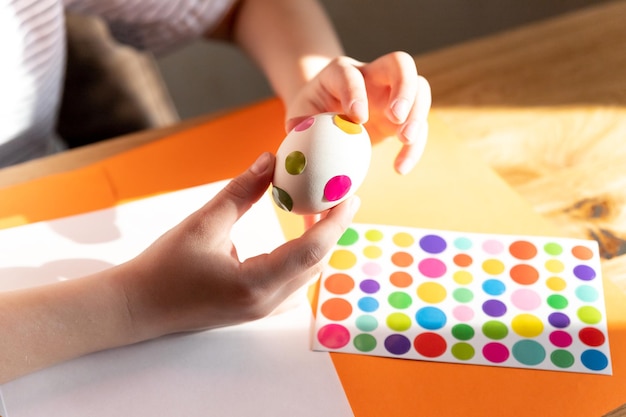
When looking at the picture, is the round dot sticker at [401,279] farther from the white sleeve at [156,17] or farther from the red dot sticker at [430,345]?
the white sleeve at [156,17]

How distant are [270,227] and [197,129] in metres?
0.17

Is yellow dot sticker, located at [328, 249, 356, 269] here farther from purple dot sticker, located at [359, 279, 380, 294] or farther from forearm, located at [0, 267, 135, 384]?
Answer: forearm, located at [0, 267, 135, 384]

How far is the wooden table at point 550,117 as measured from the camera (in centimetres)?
74

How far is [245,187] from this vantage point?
23.7 inches

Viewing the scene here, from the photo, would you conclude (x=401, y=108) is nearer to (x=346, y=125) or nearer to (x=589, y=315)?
(x=346, y=125)

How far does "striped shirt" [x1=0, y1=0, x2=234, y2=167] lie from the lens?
2.69 ft

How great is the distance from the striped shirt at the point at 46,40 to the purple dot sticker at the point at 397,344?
493 millimetres

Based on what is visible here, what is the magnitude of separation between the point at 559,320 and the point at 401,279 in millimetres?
147

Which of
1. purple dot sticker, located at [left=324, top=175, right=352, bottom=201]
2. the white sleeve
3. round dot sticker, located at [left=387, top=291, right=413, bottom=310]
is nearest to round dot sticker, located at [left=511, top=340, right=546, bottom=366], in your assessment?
round dot sticker, located at [left=387, top=291, right=413, bottom=310]

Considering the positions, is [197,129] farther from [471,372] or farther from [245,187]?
[471,372]

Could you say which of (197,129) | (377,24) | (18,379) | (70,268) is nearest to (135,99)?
(197,129)

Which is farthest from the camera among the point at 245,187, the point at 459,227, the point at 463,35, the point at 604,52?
the point at 463,35

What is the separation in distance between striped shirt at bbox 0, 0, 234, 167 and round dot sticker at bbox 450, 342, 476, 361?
0.53 meters

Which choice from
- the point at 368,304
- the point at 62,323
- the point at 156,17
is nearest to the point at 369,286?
the point at 368,304
